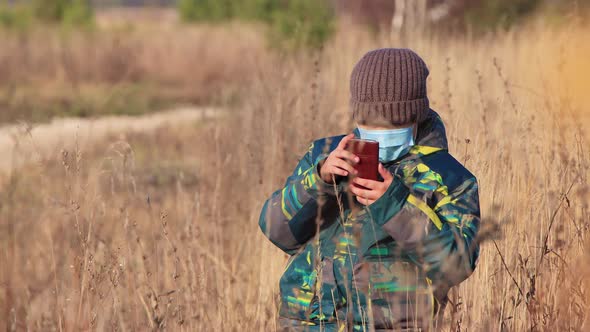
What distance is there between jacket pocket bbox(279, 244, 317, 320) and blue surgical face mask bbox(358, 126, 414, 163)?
32 centimetres

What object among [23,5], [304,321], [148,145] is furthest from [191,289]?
[23,5]

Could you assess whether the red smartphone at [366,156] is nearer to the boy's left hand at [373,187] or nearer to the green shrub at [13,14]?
the boy's left hand at [373,187]

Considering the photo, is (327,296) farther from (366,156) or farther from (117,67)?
(117,67)

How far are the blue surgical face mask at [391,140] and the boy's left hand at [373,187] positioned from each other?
14 cm

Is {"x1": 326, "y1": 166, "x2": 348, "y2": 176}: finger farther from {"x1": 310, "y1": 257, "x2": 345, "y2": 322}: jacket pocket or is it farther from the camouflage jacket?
{"x1": 310, "y1": 257, "x2": 345, "y2": 322}: jacket pocket

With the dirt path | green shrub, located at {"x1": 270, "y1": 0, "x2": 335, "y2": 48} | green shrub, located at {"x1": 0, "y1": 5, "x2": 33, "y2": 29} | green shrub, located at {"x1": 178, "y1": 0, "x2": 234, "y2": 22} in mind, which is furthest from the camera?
green shrub, located at {"x1": 178, "y1": 0, "x2": 234, "y2": 22}

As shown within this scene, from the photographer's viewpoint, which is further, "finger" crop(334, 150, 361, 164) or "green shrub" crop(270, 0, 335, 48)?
"green shrub" crop(270, 0, 335, 48)

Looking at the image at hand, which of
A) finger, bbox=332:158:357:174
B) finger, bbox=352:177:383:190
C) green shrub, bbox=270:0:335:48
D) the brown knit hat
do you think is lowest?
green shrub, bbox=270:0:335:48

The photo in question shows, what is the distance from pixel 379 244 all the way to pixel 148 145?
24.3 ft

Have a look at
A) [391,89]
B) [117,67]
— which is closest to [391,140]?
[391,89]

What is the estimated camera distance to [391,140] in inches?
84.4

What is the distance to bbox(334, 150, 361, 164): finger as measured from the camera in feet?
6.49

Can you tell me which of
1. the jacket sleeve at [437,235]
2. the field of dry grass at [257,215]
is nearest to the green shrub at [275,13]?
the field of dry grass at [257,215]

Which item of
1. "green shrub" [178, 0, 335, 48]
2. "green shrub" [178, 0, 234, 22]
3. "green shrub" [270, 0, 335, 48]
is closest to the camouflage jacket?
"green shrub" [178, 0, 335, 48]
